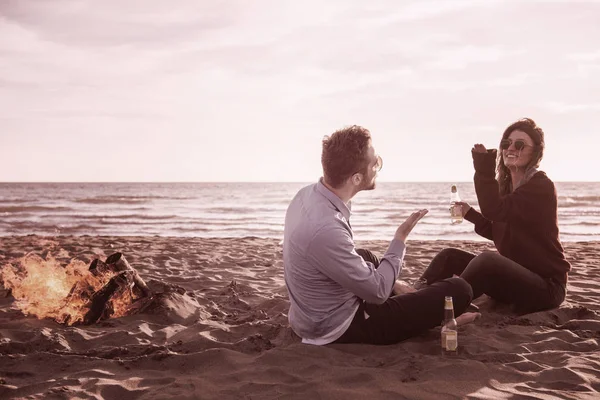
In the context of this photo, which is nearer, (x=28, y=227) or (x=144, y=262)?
(x=144, y=262)

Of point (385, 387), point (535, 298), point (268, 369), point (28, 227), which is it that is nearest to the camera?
point (385, 387)

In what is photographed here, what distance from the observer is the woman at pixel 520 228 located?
Answer: 486 cm

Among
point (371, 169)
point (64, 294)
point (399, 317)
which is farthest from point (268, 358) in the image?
point (64, 294)

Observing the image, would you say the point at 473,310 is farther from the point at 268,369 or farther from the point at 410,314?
the point at 268,369

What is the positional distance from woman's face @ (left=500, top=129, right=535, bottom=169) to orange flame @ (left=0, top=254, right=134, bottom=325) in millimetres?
4096

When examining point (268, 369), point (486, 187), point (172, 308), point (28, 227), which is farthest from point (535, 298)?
point (28, 227)

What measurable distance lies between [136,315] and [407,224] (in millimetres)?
3064

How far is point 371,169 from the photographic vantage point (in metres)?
3.77

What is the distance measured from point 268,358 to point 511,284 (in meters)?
2.52

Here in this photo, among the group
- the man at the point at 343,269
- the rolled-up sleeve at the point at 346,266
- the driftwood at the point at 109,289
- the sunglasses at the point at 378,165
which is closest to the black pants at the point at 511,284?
the man at the point at 343,269

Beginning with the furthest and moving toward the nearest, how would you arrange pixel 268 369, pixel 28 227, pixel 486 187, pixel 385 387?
pixel 28 227
pixel 486 187
pixel 268 369
pixel 385 387

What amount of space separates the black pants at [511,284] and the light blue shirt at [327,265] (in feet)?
5.08

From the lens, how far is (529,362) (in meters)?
3.98

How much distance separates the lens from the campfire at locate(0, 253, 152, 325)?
5.30m
